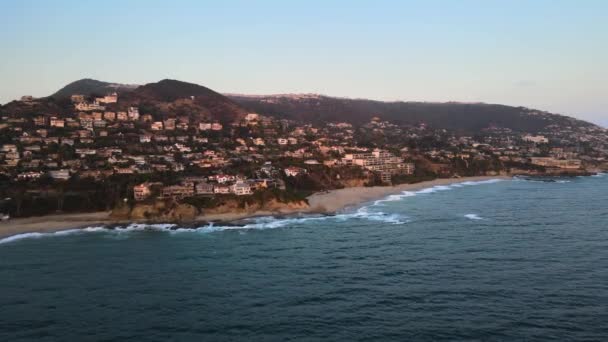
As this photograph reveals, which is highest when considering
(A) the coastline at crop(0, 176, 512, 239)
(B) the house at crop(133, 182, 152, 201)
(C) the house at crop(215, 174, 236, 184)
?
(C) the house at crop(215, 174, 236, 184)

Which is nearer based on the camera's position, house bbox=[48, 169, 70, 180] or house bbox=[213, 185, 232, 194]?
house bbox=[213, 185, 232, 194]

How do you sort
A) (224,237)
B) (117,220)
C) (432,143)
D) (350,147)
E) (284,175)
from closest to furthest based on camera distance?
(224,237) < (117,220) < (284,175) < (350,147) < (432,143)

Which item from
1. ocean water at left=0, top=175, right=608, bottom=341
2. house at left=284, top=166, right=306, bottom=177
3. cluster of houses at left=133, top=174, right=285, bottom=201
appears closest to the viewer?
ocean water at left=0, top=175, right=608, bottom=341

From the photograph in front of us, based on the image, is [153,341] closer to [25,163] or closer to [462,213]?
[462,213]

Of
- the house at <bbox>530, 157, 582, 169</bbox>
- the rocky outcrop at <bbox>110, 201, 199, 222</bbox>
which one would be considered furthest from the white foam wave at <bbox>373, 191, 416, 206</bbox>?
the house at <bbox>530, 157, 582, 169</bbox>

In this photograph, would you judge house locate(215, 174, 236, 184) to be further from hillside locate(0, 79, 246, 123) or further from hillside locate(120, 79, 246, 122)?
hillside locate(120, 79, 246, 122)

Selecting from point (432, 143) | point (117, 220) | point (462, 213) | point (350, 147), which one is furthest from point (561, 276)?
point (432, 143)

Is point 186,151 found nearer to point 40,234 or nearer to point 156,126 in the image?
point 156,126

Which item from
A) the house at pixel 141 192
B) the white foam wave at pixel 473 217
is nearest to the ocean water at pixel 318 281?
the white foam wave at pixel 473 217

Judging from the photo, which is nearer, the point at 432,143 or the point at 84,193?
the point at 84,193
